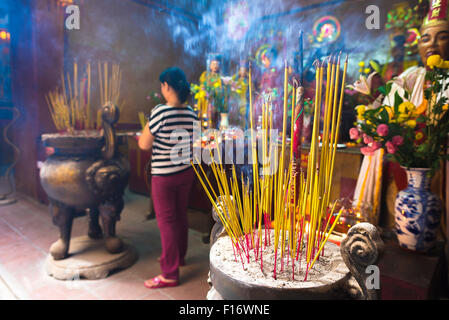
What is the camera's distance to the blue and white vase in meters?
1.71

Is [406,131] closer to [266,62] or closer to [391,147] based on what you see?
[391,147]

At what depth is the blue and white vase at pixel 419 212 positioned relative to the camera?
67.1 inches

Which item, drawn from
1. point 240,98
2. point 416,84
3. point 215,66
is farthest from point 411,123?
point 215,66

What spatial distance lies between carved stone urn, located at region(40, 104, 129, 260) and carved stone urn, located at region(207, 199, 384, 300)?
1.76 meters

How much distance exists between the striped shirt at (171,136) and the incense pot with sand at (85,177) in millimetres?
456

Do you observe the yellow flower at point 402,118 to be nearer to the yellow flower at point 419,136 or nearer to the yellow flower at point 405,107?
the yellow flower at point 405,107

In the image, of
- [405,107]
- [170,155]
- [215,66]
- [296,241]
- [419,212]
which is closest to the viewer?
[296,241]

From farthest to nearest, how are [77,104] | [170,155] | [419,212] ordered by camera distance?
[77,104], [170,155], [419,212]

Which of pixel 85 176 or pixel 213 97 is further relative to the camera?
pixel 213 97

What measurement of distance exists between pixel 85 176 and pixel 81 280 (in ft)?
2.52

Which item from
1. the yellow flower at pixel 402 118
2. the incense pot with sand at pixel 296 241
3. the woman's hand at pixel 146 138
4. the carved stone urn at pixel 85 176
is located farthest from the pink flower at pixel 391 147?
the carved stone urn at pixel 85 176

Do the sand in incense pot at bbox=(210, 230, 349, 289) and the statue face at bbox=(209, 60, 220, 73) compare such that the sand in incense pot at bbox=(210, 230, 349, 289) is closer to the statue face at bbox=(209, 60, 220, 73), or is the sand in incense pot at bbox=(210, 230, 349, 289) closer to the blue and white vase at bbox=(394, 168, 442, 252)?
the blue and white vase at bbox=(394, 168, 442, 252)

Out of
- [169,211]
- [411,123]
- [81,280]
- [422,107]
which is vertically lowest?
[81,280]

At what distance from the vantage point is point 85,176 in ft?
7.27
